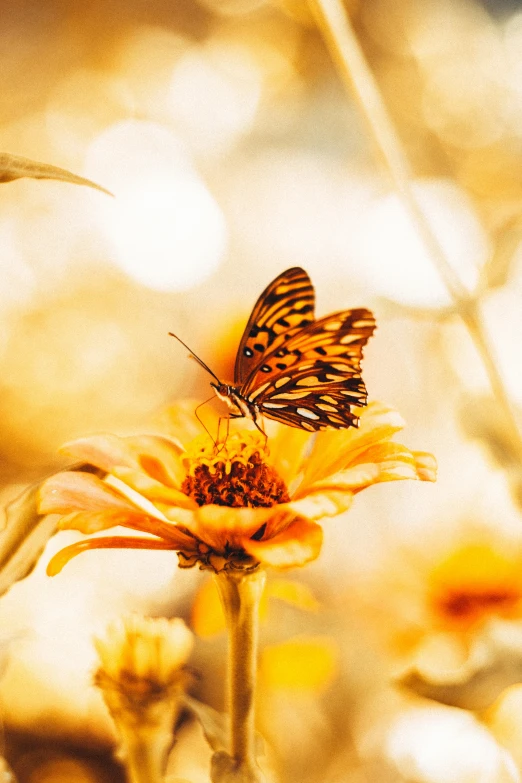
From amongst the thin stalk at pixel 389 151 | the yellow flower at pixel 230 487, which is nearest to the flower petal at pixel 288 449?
the yellow flower at pixel 230 487

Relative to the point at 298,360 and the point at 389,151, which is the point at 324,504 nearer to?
the point at 298,360

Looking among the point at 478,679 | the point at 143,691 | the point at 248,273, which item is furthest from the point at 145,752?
the point at 248,273

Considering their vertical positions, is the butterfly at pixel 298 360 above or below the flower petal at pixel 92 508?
above

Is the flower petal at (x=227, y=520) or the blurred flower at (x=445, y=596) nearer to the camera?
the flower petal at (x=227, y=520)

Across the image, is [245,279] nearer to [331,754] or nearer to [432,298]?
[432,298]

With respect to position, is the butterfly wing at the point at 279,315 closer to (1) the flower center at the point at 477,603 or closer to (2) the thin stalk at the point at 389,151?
(2) the thin stalk at the point at 389,151

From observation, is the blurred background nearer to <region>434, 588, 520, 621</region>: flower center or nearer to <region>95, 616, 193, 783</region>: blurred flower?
<region>434, 588, 520, 621</region>: flower center

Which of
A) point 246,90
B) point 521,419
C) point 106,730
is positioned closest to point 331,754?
point 106,730

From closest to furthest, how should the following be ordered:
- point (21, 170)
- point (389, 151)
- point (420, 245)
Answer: point (21, 170) → point (389, 151) → point (420, 245)
